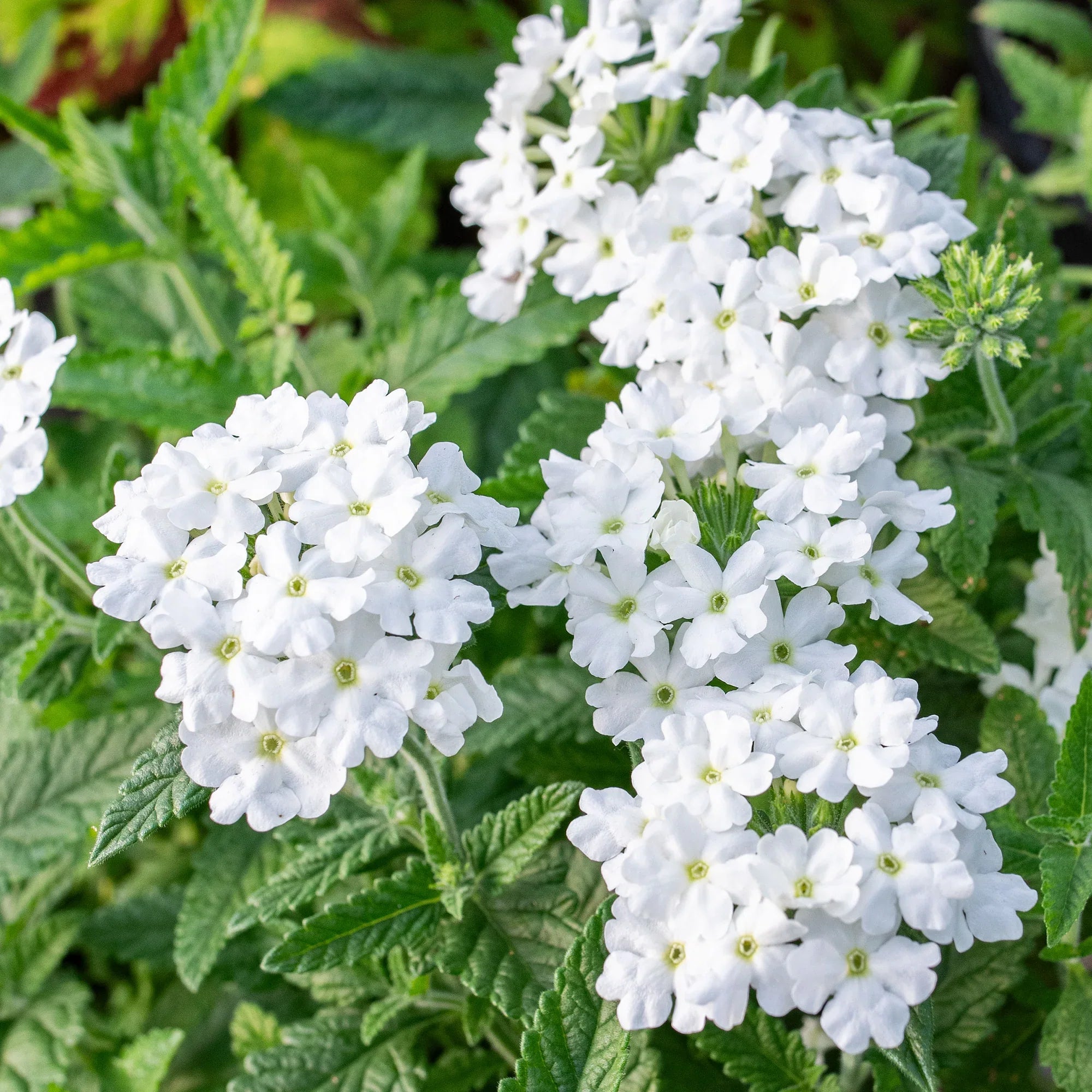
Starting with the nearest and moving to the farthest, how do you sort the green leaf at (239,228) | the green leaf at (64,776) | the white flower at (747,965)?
1. the white flower at (747,965)
2. the green leaf at (64,776)
3. the green leaf at (239,228)

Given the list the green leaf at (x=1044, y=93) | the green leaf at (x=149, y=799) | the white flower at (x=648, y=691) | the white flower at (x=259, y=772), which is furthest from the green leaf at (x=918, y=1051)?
the green leaf at (x=1044, y=93)

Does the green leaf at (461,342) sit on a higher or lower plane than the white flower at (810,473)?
lower

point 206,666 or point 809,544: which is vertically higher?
point 206,666

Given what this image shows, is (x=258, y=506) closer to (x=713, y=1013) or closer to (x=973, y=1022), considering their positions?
(x=713, y=1013)

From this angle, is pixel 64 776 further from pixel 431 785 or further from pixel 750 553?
pixel 750 553

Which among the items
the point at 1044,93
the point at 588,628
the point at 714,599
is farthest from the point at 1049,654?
the point at 1044,93

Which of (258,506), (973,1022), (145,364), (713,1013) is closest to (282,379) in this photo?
(145,364)

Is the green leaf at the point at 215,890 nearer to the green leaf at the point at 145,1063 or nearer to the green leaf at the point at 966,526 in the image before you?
the green leaf at the point at 145,1063
